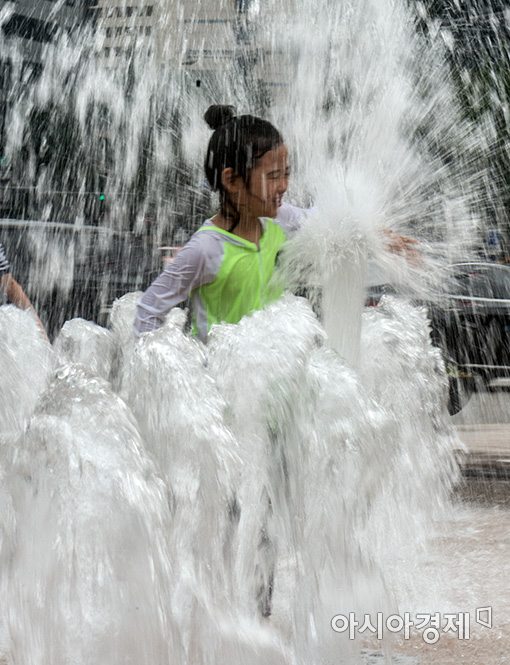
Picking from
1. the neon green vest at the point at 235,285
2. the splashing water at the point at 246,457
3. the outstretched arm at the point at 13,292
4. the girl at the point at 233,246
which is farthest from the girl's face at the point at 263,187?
the outstretched arm at the point at 13,292

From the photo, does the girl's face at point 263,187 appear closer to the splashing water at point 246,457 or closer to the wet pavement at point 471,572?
the splashing water at point 246,457

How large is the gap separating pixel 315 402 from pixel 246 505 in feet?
1.18

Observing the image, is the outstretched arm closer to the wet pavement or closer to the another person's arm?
the another person's arm

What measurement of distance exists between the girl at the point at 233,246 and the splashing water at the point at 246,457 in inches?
4.1

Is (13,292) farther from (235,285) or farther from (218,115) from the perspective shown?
(235,285)

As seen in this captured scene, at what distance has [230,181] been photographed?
141 inches

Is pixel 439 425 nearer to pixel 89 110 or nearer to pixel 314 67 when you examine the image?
pixel 314 67

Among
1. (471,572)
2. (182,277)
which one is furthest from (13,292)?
(471,572)

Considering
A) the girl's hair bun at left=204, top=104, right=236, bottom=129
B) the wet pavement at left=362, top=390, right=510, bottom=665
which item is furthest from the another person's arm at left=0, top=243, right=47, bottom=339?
the wet pavement at left=362, top=390, right=510, bottom=665

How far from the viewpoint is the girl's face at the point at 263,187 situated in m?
3.55

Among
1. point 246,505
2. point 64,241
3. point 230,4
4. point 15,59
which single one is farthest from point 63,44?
point 246,505

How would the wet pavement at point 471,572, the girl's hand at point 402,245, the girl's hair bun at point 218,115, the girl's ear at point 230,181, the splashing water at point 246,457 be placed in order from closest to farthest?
the splashing water at point 246,457
the wet pavement at point 471,572
the girl's ear at point 230,181
the girl's hand at point 402,245
the girl's hair bun at point 218,115

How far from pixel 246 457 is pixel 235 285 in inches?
21.3

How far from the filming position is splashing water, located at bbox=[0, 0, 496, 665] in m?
2.57
